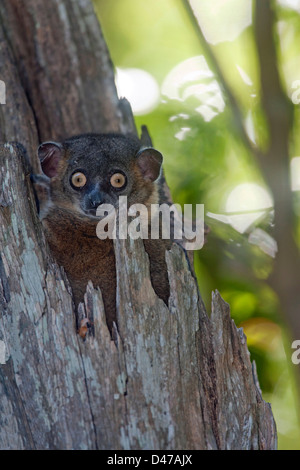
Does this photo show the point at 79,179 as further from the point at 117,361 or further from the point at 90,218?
the point at 117,361

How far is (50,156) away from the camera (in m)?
4.23

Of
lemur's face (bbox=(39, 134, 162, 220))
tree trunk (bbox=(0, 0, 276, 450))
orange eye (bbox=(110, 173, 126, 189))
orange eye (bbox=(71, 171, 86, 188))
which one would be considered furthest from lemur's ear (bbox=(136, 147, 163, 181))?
tree trunk (bbox=(0, 0, 276, 450))

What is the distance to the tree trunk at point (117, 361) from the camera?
281 cm

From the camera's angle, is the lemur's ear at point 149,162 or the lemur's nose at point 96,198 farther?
the lemur's ear at point 149,162

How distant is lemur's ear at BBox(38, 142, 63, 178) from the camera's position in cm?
417

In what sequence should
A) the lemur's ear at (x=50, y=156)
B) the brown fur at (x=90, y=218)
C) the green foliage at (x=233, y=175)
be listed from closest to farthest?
the brown fur at (x=90, y=218) → the lemur's ear at (x=50, y=156) → the green foliage at (x=233, y=175)

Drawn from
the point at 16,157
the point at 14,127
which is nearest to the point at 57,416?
the point at 16,157

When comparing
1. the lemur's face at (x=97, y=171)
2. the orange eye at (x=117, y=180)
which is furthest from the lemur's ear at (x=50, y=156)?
the orange eye at (x=117, y=180)

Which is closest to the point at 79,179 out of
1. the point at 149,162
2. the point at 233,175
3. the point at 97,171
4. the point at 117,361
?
the point at 97,171

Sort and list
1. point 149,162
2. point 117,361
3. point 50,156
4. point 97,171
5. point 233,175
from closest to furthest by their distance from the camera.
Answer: point 117,361
point 97,171
point 50,156
point 149,162
point 233,175

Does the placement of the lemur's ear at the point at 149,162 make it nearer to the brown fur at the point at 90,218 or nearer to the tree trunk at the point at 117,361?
the brown fur at the point at 90,218

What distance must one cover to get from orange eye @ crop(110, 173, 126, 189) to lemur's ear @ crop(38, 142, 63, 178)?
1.51 ft

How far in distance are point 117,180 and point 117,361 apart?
156cm

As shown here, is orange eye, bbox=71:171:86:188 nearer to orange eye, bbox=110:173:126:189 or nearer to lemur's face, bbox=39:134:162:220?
lemur's face, bbox=39:134:162:220
